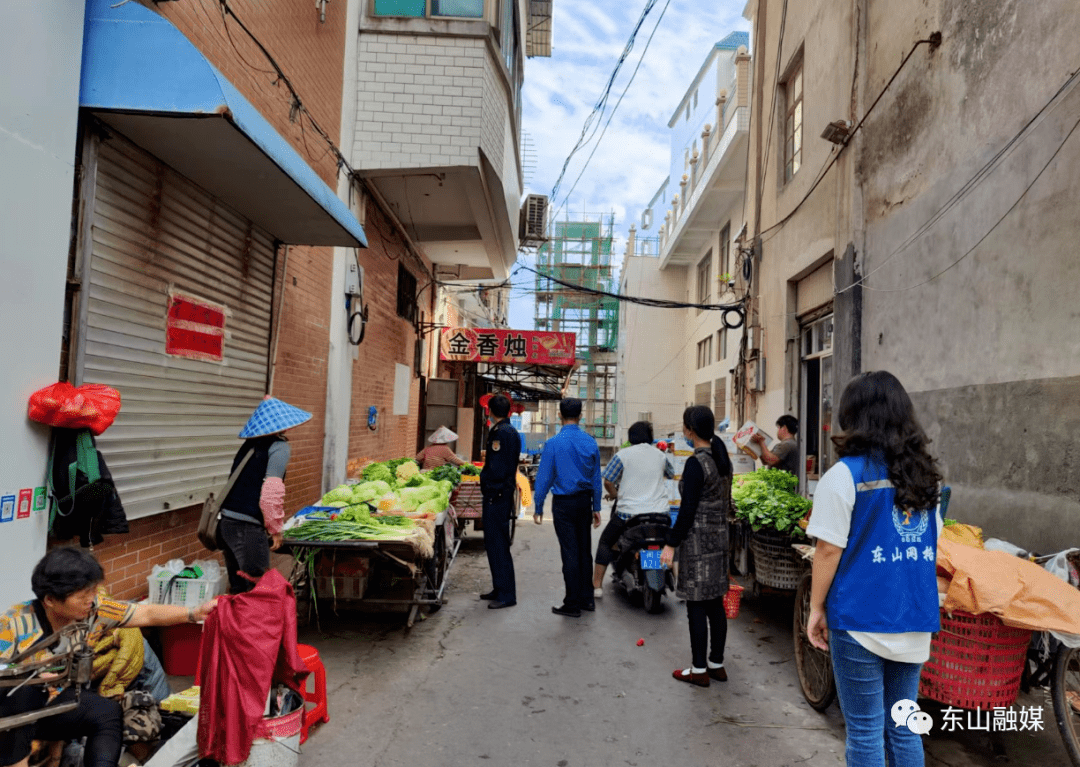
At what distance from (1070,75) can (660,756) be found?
531 cm

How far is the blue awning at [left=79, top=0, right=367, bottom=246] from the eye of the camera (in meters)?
4.01

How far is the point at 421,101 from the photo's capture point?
371 inches

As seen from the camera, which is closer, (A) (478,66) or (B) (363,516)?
(B) (363,516)

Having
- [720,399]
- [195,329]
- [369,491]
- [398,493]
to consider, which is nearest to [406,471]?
[398,493]

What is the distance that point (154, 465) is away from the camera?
5.16m

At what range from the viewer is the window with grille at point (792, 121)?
37.3ft

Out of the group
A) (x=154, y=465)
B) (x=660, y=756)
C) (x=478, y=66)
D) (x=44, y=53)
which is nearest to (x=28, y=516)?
(x=154, y=465)

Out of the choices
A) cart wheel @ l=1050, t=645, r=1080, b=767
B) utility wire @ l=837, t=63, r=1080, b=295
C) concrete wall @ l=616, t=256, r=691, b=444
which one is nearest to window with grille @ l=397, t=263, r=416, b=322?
utility wire @ l=837, t=63, r=1080, b=295

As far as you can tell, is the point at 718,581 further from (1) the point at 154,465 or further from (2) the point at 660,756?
(1) the point at 154,465

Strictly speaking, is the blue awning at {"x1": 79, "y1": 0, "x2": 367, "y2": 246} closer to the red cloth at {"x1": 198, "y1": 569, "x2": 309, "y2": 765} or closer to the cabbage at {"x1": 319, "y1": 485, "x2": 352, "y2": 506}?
the red cloth at {"x1": 198, "y1": 569, "x2": 309, "y2": 765}

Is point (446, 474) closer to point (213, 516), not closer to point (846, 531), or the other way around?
point (213, 516)

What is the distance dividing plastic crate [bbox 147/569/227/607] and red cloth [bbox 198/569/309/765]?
74.0 inches

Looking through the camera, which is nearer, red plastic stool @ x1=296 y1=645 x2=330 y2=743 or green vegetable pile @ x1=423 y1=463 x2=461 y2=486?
red plastic stool @ x1=296 y1=645 x2=330 y2=743

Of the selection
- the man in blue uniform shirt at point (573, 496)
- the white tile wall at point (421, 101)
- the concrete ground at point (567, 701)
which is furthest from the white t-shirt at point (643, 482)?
the white tile wall at point (421, 101)
